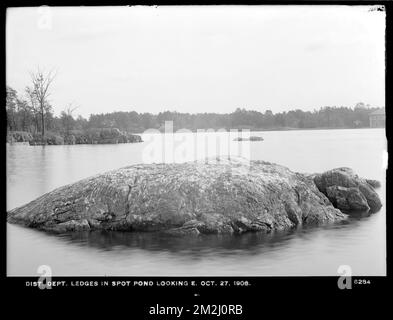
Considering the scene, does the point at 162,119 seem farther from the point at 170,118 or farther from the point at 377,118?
the point at 377,118

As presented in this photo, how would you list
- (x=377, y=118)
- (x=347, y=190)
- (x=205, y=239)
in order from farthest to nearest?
(x=347, y=190)
(x=377, y=118)
(x=205, y=239)

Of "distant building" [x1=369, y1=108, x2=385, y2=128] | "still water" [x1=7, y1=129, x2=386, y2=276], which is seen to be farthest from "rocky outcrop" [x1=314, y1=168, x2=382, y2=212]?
"distant building" [x1=369, y1=108, x2=385, y2=128]

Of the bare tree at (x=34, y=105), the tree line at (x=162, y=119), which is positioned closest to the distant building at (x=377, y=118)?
the tree line at (x=162, y=119)

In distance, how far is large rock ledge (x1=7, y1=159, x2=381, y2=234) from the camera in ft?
42.9

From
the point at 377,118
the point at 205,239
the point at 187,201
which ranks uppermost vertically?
the point at 377,118

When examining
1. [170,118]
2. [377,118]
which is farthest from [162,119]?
[377,118]

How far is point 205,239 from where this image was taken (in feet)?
41.1

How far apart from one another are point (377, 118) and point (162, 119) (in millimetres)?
4520

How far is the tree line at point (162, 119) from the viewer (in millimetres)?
13078

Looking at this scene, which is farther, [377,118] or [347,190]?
[347,190]

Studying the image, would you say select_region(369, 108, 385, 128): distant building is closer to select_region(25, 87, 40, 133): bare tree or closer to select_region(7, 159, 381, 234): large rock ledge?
select_region(7, 159, 381, 234): large rock ledge

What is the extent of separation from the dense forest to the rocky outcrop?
5.42ft

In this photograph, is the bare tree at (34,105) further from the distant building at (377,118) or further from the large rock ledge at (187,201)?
the distant building at (377,118)
